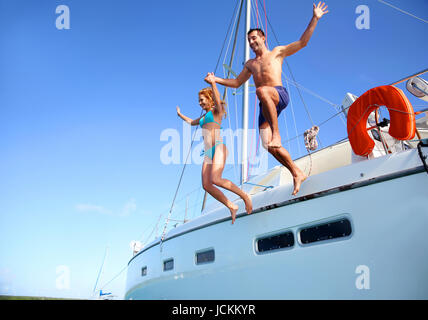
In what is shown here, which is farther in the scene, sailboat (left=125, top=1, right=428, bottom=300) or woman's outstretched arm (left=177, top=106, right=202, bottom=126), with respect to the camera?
woman's outstretched arm (left=177, top=106, right=202, bottom=126)

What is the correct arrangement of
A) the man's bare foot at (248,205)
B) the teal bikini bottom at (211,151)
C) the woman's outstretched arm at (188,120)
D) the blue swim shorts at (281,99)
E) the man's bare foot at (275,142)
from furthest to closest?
the woman's outstretched arm at (188,120) < the teal bikini bottom at (211,151) < the man's bare foot at (248,205) < the blue swim shorts at (281,99) < the man's bare foot at (275,142)

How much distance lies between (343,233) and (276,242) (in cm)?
63

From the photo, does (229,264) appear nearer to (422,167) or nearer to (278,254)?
(278,254)

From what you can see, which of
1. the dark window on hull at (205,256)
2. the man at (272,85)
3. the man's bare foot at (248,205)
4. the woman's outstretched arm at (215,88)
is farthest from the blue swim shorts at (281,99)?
the dark window on hull at (205,256)

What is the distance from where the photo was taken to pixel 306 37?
257 cm

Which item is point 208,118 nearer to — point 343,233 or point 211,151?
point 211,151

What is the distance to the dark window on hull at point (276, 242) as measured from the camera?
2645 millimetres

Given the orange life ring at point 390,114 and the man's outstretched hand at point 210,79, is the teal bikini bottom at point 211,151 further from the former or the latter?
the orange life ring at point 390,114

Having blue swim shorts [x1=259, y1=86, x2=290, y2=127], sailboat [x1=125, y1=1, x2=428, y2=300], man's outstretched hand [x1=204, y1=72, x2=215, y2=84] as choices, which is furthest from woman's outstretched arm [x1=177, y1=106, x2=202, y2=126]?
blue swim shorts [x1=259, y1=86, x2=290, y2=127]

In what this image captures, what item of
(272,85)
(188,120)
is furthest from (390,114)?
(188,120)

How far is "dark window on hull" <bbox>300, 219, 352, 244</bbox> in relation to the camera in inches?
91.4

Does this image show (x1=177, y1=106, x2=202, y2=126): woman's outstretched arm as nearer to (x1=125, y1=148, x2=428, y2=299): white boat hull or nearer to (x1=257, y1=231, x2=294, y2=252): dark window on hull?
(x1=125, y1=148, x2=428, y2=299): white boat hull

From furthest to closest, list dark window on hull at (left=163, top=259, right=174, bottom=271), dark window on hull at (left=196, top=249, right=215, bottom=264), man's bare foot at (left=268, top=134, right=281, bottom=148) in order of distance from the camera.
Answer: dark window on hull at (left=163, top=259, right=174, bottom=271)
dark window on hull at (left=196, top=249, right=215, bottom=264)
man's bare foot at (left=268, top=134, right=281, bottom=148)
